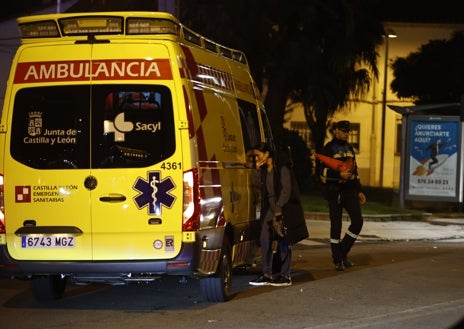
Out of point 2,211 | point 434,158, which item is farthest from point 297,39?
point 2,211

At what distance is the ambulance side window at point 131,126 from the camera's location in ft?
26.9

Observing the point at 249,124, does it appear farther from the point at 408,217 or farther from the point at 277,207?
the point at 408,217

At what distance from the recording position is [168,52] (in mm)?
8289

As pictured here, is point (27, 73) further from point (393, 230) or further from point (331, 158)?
point (393, 230)

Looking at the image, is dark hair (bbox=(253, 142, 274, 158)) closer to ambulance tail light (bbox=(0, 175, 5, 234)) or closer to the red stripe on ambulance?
the red stripe on ambulance

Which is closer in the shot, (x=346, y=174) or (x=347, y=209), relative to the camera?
(x=346, y=174)

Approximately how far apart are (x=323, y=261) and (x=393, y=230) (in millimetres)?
5455

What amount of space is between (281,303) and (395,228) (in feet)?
31.7

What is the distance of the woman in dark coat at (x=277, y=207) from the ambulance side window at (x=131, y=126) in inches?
81.4

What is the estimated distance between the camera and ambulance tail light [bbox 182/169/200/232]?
26.7 ft

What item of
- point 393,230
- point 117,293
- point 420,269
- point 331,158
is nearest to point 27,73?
point 117,293

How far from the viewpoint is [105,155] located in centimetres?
830

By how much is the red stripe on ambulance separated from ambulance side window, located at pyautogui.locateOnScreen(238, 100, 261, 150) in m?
2.04

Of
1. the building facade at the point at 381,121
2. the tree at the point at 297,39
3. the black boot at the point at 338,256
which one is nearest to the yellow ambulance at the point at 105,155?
the black boot at the point at 338,256
